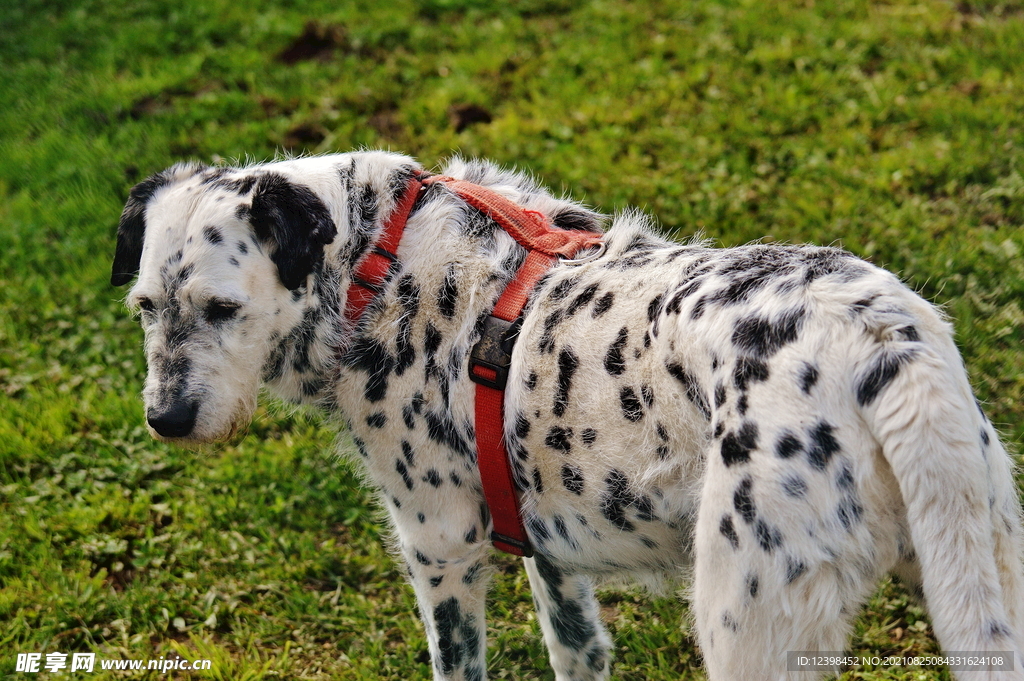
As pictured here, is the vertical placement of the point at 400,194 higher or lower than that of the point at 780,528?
higher

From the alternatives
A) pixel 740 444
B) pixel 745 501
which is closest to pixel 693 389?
pixel 740 444

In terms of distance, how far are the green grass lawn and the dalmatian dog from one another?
1.65 feet

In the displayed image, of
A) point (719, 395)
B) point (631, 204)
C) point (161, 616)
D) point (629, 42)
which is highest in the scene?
point (629, 42)

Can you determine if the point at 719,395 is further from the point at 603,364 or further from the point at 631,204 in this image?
the point at 631,204

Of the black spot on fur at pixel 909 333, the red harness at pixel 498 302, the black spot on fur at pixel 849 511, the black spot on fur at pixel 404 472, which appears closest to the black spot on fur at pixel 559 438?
the red harness at pixel 498 302

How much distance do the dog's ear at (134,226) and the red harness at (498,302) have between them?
2.85 feet

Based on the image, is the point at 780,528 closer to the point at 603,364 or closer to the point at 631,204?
the point at 603,364

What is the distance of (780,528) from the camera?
203 centimetres

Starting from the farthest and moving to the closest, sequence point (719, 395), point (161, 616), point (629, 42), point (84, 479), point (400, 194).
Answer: point (629, 42)
point (84, 479)
point (161, 616)
point (400, 194)
point (719, 395)

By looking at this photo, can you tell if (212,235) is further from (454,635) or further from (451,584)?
(454,635)

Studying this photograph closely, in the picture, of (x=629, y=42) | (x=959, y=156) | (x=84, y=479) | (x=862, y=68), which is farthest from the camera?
(x=629, y=42)

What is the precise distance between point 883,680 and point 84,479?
13.2 feet

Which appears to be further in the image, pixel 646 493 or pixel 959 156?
pixel 959 156

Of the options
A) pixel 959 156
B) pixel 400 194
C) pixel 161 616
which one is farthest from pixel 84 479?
pixel 959 156
